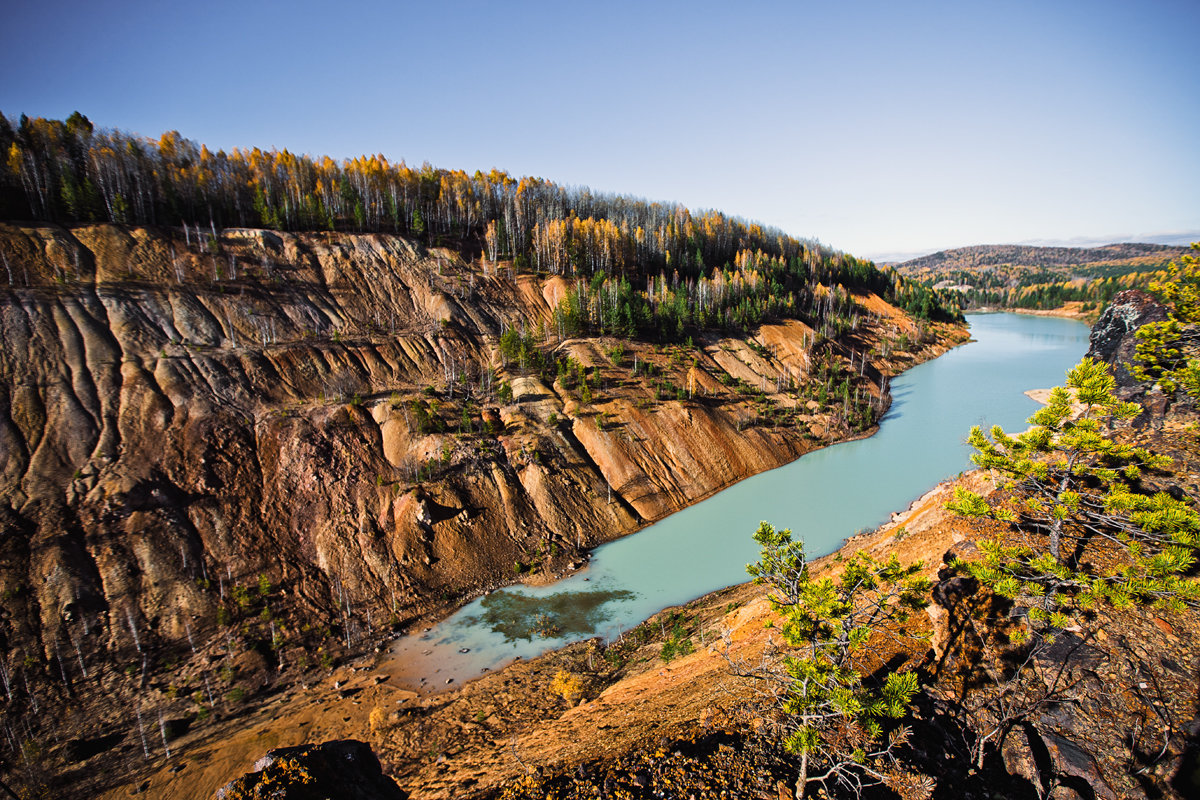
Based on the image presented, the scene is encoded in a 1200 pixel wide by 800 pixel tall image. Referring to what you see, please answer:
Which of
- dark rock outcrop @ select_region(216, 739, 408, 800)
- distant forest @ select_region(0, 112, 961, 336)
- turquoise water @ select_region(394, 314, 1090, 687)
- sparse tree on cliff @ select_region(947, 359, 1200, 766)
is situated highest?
distant forest @ select_region(0, 112, 961, 336)

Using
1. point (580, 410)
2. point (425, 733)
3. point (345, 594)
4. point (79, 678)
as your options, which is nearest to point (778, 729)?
point (425, 733)

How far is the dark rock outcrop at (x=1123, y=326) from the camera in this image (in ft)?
102

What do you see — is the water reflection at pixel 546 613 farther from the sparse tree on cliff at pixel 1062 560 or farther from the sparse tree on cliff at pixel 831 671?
the sparse tree on cliff at pixel 1062 560

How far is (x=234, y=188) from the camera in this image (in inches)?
2101

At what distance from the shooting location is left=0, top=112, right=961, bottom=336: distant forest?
44562 mm

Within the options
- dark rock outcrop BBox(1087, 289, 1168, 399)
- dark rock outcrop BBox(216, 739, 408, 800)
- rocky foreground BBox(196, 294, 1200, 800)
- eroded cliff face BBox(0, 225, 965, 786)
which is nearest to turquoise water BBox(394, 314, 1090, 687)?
eroded cliff face BBox(0, 225, 965, 786)

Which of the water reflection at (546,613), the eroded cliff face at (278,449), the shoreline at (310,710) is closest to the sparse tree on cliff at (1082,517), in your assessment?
the shoreline at (310,710)

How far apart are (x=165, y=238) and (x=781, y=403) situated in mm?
58711

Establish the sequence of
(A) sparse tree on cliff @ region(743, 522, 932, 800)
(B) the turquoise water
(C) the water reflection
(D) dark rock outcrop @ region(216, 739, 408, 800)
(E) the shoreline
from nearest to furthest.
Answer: (A) sparse tree on cliff @ region(743, 522, 932, 800) → (D) dark rock outcrop @ region(216, 739, 408, 800) → (E) the shoreline → (B) the turquoise water → (C) the water reflection

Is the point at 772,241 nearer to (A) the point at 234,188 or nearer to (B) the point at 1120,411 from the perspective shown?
(A) the point at 234,188

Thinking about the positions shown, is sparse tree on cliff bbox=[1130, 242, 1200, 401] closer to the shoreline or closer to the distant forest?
the shoreline

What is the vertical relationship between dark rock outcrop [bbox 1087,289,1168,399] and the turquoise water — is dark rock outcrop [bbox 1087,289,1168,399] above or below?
above

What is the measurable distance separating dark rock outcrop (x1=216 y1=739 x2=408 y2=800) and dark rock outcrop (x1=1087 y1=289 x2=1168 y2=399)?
3930 centimetres

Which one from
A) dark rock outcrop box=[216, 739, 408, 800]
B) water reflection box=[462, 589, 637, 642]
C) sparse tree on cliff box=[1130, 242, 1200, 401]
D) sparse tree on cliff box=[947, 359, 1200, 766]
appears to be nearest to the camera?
sparse tree on cliff box=[947, 359, 1200, 766]
